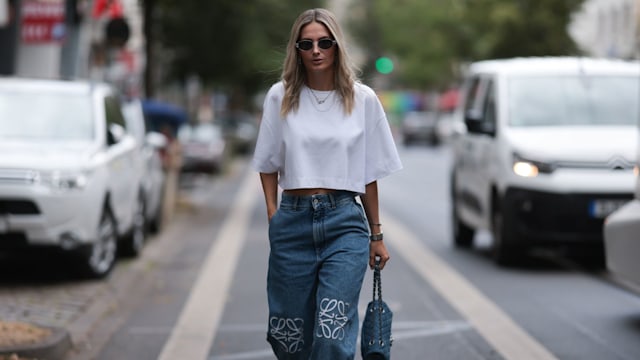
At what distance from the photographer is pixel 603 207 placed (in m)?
12.3

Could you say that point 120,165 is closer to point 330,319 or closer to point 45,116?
point 45,116

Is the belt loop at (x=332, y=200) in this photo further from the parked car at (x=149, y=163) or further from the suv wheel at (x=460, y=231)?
the suv wheel at (x=460, y=231)

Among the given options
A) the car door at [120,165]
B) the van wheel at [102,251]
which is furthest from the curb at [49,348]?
the car door at [120,165]

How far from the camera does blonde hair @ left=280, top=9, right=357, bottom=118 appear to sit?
5648mm

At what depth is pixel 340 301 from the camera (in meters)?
5.53

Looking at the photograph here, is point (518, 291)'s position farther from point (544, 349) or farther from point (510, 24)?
point (510, 24)

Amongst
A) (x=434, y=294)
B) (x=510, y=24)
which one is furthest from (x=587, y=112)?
(x=510, y=24)

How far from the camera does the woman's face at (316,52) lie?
563 centimetres

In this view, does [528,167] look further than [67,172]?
Yes

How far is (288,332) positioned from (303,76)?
1.05m

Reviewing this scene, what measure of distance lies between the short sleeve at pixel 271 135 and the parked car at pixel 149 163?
30.2 feet

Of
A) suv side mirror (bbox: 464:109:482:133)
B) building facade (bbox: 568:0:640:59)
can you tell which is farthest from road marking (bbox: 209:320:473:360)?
building facade (bbox: 568:0:640:59)

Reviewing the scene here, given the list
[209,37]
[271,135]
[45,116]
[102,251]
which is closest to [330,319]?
[271,135]

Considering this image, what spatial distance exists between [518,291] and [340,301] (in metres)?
5.93
